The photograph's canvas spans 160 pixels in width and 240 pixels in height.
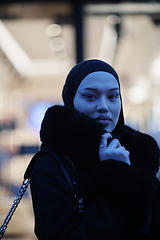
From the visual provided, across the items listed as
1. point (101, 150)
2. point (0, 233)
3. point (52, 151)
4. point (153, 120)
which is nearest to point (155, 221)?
point (101, 150)

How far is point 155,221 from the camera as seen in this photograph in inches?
36.8

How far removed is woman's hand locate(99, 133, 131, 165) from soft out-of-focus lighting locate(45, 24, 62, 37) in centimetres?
264

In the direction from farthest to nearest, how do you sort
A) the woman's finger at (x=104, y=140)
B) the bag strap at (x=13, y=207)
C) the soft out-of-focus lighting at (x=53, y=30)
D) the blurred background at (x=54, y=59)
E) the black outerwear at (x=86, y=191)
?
the soft out-of-focus lighting at (x=53, y=30)
the blurred background at (x=54, y=59)
the bag strap at (x=13, y=207)
the woman's finger at (x=104, y=140)
the black outerwear at (x=86, y=191)

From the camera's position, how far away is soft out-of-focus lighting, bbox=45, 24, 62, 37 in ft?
10.3

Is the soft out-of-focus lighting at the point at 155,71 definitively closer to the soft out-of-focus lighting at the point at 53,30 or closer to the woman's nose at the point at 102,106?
the soft out-of-focus lighting at the point at 53,30

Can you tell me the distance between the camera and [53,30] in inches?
126

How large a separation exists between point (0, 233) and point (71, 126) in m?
0.52

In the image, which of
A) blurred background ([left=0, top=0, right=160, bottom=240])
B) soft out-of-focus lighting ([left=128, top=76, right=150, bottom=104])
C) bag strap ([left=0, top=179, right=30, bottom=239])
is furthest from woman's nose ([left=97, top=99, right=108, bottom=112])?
soft out-of-focus lighting ([left=128, top=76, right=150, bottom=104])

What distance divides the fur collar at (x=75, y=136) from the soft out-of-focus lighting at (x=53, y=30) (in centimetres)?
256

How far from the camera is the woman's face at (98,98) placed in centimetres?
92

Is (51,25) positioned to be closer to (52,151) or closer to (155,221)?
(52,151)

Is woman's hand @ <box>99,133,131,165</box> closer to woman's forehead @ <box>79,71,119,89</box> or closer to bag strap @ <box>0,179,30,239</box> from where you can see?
woman's forehead @ <box>79,71,119,89</box>

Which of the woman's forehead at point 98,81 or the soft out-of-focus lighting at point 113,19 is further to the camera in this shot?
the soft out-of-focus lighting at point 113,19

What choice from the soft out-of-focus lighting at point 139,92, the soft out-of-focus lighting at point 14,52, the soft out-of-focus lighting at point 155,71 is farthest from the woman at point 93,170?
the soft out-of-focus lighting at point 14,52
